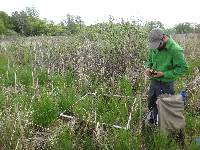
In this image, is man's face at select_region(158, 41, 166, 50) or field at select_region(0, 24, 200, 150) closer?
field at select_region(0, 24, 200, 150)

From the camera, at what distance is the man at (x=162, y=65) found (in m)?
4.91

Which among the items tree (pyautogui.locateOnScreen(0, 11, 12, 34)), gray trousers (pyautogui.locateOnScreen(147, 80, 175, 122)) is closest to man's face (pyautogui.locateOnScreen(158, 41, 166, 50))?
gray trousers (pyautogui.locateOnScreen(147, 80, 175, 122))

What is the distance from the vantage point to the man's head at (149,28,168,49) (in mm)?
4852

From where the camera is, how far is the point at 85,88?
23.2 ft

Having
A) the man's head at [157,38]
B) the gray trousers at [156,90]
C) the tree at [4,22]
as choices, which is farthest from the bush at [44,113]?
the tree at [4,22]

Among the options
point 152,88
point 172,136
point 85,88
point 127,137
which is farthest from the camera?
point 85,88

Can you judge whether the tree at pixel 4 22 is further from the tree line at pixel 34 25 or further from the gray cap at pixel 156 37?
the gray cap at pixel 156 37

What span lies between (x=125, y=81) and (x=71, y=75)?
6.11 ft

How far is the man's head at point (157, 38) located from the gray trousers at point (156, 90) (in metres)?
0.61

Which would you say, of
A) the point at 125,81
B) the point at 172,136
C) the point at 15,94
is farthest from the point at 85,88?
the point at 172,136

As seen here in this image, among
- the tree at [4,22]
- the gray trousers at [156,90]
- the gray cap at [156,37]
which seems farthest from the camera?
the tree at [4,22]

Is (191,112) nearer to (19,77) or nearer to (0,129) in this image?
(0,129)

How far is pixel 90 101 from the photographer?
19.3 feet

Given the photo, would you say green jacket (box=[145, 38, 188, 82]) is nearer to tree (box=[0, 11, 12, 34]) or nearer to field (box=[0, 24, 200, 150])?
field (box=[0, 24, 200, 150])
